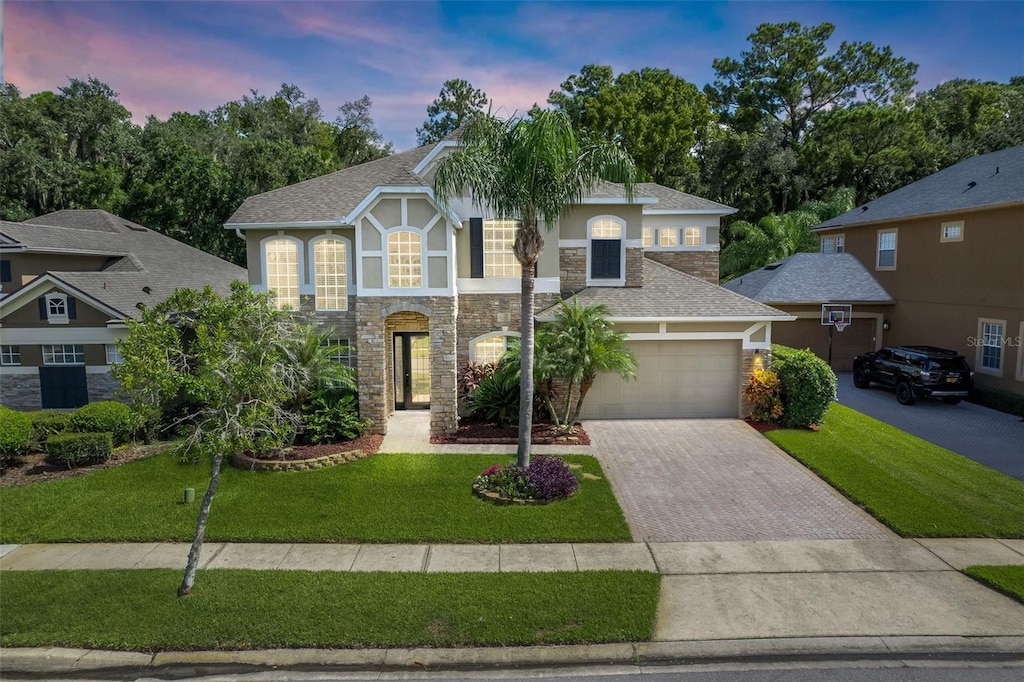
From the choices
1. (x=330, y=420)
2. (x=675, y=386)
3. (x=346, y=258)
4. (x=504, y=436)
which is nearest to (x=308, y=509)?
(x=330, y=420)

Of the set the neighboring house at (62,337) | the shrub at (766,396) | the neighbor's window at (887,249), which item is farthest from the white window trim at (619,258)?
the neighbor's window at (887,249)

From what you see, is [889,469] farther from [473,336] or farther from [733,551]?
[473,336]

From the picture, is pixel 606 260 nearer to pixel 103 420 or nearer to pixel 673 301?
pixel 673 301

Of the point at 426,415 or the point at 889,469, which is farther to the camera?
the point at 426,415

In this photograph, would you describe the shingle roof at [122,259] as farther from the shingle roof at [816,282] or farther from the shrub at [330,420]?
the shingle roof at [816,282]

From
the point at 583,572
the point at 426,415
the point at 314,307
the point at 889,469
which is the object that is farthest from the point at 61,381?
the point at 889,469

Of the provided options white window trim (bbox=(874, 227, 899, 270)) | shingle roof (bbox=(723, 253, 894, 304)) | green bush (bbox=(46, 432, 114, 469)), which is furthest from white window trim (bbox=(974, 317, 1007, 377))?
green bush (bbox=(46, 432, 114, 469))
